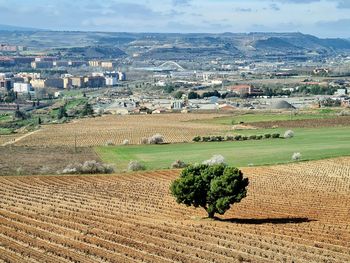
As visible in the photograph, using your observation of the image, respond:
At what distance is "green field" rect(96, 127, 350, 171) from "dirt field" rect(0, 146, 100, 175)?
6.16ft

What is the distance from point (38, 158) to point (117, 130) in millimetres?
18567

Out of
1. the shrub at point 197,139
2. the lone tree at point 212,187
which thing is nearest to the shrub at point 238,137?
the shrub at point 197,139

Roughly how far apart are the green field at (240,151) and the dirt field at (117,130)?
4.65m

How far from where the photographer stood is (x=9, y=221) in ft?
93.9

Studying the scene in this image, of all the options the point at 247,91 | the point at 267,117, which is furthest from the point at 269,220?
the point at 247,91

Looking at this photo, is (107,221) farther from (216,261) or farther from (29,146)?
(29,146)

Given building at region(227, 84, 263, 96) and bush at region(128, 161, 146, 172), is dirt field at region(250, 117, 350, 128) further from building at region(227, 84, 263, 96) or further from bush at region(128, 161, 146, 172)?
building at region(227, 84, 263, 96)

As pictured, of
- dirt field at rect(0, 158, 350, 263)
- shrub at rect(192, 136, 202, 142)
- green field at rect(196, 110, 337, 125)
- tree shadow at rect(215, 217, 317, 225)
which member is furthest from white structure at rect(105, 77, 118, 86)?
tree shadow at rect(215, 217, 317, 225)

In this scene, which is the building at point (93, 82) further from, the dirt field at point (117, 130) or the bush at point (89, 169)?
the bush at point (89, 169)

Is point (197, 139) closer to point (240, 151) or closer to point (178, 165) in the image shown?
point (240, 151)

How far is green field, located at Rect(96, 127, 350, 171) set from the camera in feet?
170

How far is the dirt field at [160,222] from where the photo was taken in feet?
77.2

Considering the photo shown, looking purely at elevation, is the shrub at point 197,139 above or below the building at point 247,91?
above

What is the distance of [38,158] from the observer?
2106 inches
